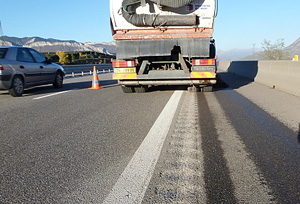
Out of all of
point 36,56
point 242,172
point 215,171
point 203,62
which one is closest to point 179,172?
point 215,171

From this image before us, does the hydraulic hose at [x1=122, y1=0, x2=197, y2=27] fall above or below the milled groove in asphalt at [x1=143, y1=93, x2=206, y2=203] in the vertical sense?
above

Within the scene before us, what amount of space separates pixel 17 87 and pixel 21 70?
595mm

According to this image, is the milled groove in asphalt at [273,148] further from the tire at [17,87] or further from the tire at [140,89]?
the tire at [17,87]

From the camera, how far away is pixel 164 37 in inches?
293

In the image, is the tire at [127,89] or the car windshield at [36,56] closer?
the tire at [127,89]

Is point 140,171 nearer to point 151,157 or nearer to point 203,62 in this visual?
point 151,157

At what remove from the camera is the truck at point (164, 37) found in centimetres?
724

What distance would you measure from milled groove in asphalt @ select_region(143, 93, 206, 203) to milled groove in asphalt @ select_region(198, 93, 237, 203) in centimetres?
6

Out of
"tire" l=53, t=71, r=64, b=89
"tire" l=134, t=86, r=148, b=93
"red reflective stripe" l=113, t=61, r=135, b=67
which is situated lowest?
"tire" l=134, t=86, r=148, b=93


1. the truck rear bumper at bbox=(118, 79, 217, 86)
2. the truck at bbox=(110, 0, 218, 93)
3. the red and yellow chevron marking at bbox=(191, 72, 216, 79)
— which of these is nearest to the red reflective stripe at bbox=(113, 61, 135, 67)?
the truck at bbox=(110, 0, 218, 93)

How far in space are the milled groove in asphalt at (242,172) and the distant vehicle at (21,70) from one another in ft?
21.7

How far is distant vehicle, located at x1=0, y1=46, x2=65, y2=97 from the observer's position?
750 cm

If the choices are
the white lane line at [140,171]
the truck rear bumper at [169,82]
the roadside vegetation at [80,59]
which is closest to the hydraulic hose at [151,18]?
the truck rear bumper at [169,82]

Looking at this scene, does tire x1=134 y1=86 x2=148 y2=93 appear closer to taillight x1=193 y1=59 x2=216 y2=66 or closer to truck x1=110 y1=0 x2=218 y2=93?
truck x1=110 y1=0 x2=218 y2=93
